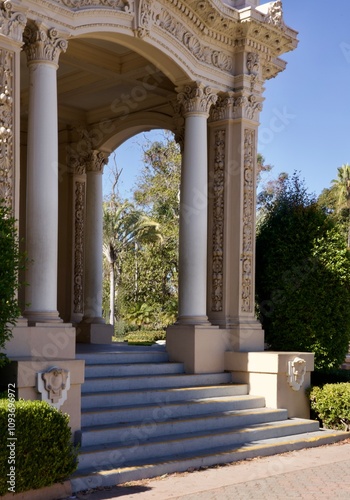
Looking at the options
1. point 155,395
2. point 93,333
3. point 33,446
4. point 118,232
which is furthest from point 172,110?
point 118,232

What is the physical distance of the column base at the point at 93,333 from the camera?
1454cm

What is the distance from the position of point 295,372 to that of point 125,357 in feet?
9.11

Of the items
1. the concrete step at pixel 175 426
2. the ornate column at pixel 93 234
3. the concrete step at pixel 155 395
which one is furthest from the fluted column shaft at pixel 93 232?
the concrete step at pixel 175 426

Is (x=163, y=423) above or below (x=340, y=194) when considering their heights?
below

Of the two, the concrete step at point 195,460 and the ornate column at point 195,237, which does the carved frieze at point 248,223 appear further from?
the concrete step at point 195,460

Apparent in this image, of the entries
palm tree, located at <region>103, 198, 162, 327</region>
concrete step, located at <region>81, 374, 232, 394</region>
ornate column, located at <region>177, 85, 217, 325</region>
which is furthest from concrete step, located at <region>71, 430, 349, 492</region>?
palm tree, located at <region>103, 198, 162, 327</region>

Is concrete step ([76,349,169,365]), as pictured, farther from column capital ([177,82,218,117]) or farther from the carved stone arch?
the carved stone arch

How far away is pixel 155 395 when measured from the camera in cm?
1003

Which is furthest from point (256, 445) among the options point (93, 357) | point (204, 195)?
point (204, 195)

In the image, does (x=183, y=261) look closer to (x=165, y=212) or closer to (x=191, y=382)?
(x=191, y=382)

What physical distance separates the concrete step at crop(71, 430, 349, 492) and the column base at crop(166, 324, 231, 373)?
5.87ft

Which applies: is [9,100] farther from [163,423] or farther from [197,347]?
[197,347]

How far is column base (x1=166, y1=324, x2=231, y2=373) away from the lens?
11398 millimetres

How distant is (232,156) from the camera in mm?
12570
